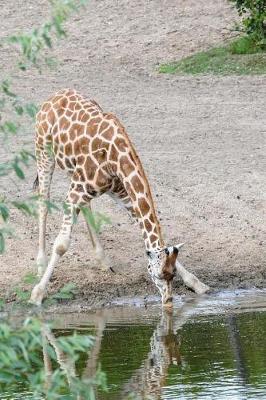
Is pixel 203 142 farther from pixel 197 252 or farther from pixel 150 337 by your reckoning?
pixel 150 337

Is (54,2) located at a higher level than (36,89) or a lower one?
higher

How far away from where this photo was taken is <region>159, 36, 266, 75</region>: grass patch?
60.2ft

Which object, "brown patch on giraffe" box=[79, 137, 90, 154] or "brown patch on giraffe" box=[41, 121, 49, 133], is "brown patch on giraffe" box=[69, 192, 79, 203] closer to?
"brown patch on giraffe" box=[79, 137, 90, 154]

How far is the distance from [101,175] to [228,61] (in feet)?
27.4

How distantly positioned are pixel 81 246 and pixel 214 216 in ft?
5.04

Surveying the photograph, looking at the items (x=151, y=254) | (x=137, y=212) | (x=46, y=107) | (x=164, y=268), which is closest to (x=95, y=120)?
(x=46, y=107)

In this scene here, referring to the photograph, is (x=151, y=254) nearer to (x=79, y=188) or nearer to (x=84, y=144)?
(x=79, y=188)

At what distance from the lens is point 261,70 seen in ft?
59.9

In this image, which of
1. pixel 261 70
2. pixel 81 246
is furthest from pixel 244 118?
pixel 81 246

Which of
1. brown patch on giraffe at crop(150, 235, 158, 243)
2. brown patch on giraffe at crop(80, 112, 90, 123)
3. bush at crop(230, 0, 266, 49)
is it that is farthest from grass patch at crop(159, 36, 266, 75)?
brown patch on giraffe at crop(150, 235, 158, 243)

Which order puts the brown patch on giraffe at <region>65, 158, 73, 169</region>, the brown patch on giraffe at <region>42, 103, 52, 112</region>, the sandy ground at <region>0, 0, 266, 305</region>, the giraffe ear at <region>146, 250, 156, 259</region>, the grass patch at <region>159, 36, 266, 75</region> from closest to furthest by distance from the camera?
the giraffe ear at <region>146, 250, 156, 259</region>
the brown patch on giraffe at <region>65, 158, 73, 169</region>
the brown patch on giraffe at <region>42, 103, 52, 112</region>
the sandy ground at <region>0, 0, 266, 305</region>
the grass patch at <region>159, 36, 266, 75</region>

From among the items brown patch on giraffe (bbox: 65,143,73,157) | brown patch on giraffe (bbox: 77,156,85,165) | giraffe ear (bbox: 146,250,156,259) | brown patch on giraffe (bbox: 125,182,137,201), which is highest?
brown patch on giraffe (bbox: 65,143,73,157)

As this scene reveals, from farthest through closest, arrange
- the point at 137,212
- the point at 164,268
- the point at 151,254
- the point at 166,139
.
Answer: the point at 166,139 < the point at 137,212 < the point at 151,254 < the point at 164,268

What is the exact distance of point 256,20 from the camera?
722 inches
